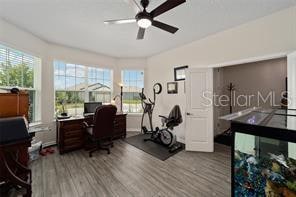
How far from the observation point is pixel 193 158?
299cm

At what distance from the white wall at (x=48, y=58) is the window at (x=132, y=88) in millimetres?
228

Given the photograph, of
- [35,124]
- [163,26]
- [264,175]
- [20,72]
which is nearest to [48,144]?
[35,124]

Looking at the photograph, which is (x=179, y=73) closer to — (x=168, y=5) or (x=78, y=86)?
(x=168, y=5)

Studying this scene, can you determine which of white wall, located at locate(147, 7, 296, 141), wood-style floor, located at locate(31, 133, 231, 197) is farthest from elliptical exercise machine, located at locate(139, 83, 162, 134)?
wood-style floor, located at locate(31, 133, 231, 197)

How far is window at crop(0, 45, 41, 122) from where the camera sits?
2.65 meters

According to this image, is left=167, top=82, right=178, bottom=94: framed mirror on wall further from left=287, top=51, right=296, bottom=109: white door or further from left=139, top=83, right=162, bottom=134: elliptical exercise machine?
left=287, top=51, right=296, bottom=109: white door

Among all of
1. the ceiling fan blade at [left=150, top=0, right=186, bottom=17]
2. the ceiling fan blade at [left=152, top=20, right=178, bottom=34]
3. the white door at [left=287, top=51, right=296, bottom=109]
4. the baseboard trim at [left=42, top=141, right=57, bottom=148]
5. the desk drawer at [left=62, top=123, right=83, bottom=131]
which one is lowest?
the baseboard trim at [left=42, top=141, right=57, bottom=148]

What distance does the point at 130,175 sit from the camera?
235cm

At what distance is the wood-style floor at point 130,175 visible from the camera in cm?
195

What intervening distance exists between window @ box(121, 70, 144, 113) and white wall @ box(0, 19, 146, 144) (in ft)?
0.75

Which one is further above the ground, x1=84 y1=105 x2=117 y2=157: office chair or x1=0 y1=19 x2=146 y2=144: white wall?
x1=0 y1=19 x2=146 y2=144: white wall

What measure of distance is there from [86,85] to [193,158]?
3.58 meters

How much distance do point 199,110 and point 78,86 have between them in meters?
3.46

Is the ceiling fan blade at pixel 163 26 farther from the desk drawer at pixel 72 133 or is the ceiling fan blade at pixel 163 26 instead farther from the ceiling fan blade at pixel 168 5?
the desk drawer at pixel 72 133
